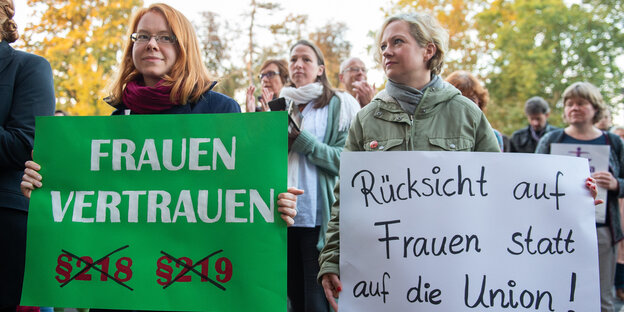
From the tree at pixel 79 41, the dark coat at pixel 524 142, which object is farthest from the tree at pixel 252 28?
the dark coat at pixel 524 142

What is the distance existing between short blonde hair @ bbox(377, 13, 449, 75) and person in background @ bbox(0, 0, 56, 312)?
5.16 ft

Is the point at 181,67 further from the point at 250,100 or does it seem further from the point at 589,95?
the point at 589,95

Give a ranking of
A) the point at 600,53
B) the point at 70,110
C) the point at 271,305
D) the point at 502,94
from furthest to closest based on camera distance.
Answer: the point at 600,53, the point at 502,94, the point at 70,110, the point at 271,305

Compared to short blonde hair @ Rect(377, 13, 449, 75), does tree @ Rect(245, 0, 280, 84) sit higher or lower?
higher

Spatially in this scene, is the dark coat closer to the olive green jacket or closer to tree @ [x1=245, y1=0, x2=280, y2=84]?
the olive green jacket

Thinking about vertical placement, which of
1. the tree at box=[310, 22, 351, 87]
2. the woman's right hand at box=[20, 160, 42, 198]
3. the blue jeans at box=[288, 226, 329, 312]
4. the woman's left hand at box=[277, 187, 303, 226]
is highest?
the tree at box=[310, 22, 351, 87]

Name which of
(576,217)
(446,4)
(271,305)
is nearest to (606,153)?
(576,217)

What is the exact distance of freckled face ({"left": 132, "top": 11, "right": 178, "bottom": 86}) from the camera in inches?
90.0

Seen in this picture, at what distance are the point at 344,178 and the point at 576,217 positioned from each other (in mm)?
927

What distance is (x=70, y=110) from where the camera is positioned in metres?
12.0

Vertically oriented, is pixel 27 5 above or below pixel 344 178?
above

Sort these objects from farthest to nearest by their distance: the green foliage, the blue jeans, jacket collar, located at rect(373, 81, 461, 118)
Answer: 1. the green foliage
2. the blue jeans
3. jacket collar, located at rect(373, 81, 461, 118)

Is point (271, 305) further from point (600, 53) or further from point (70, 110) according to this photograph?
point (600, 53)

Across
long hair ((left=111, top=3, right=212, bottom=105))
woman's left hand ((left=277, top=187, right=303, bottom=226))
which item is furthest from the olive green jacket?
long hair ((left=111, top=3, right=212, bottom=105))
